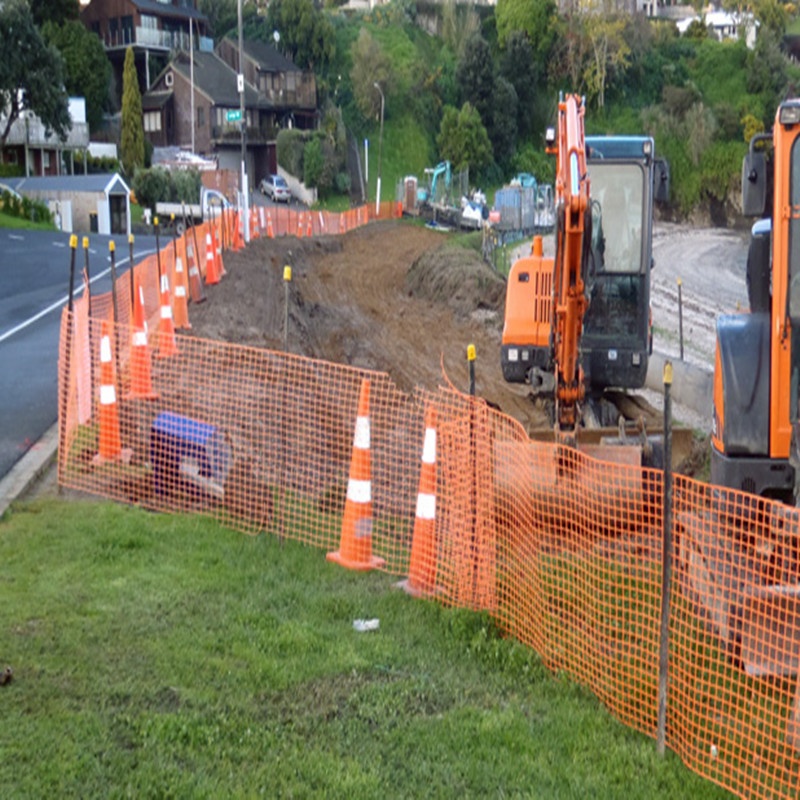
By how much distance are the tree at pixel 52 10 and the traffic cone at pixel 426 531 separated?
7298 cm

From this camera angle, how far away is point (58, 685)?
5.35 metres

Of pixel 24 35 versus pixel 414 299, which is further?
pixel 24 35

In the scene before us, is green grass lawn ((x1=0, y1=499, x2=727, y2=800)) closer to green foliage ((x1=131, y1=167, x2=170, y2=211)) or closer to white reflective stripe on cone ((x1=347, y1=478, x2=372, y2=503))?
white reflective stripe on cone ((x1=347, y1=478, x2=372, y2=503))

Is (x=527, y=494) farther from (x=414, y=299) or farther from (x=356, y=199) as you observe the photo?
(x=356, y=199)

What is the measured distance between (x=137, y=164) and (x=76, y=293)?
46.2m

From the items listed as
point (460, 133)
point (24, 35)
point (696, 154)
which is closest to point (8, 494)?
point (24, 35)

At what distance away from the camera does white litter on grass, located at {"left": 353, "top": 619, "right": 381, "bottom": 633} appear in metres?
6.44

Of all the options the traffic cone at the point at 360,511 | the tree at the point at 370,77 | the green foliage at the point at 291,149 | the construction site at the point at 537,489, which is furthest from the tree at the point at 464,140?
the traffic cone at the point at 360,511

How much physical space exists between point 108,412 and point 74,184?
4803cm

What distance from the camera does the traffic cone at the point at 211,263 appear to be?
21.7m

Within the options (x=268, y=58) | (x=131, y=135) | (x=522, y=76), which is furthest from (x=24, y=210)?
(x=522, y=76)

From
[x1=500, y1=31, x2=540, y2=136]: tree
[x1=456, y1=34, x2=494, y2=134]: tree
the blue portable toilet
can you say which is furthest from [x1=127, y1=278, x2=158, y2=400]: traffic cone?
[x1=500, y1=31, x2=540, y2=136]: tree

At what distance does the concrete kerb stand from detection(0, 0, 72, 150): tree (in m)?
46.9

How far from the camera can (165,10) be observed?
270 feet
